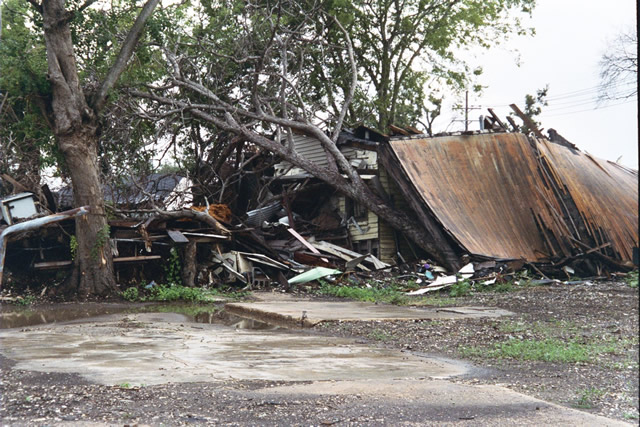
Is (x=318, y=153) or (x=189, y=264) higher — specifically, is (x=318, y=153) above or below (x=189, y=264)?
above

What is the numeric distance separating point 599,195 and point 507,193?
2299mm

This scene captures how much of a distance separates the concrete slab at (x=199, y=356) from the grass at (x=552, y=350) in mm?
734

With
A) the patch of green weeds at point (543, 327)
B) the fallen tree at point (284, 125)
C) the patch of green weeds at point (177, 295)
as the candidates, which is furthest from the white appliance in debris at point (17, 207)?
the patch of green weeds at point (543, 327)

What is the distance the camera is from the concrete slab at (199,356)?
5195mm

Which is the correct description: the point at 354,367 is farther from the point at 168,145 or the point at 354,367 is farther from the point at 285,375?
the point at 168,145

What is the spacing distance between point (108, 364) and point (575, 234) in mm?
13036

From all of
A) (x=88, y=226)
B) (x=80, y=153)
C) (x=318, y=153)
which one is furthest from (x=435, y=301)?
(x=318, y=153)

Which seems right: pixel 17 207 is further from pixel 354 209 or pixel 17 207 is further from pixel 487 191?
pixel 487 191

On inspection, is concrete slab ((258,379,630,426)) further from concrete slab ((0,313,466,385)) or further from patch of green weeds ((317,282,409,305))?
patch of green weeds ((317,282,409,305))

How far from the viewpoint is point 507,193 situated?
16.9 meters

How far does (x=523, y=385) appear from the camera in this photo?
16.5ft

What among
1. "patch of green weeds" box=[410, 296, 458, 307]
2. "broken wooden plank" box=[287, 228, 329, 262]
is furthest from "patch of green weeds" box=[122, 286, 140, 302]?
"patch of green weeds" box=[410, 296, 458, 307]

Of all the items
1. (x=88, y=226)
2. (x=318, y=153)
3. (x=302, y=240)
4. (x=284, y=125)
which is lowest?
(x=302, y=240)

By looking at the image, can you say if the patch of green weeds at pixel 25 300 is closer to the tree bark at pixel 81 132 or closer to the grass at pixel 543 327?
the tree bark at pixel 81 132
